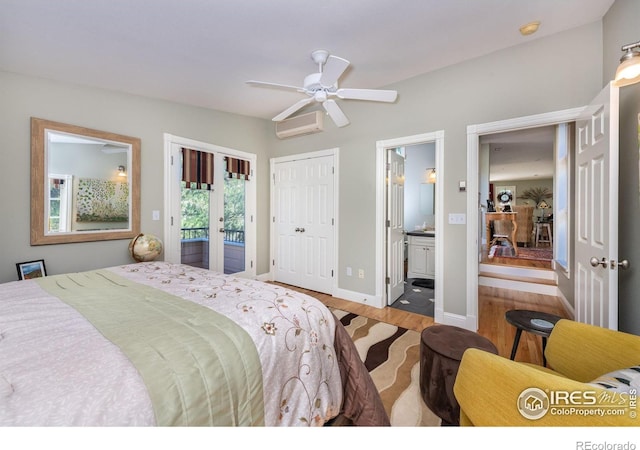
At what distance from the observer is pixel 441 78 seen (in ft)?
9.38

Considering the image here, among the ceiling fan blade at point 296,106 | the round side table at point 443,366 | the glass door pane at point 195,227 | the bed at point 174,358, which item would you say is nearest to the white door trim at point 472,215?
the round side table at point 443,366

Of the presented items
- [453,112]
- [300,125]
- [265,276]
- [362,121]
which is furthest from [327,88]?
[265,276]

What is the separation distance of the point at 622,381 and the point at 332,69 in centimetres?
220

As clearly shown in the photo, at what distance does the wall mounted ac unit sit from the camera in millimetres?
3629

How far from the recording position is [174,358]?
3.01 ft

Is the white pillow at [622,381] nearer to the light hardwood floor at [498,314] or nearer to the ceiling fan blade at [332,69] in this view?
the light hardwood floor at [498,314]

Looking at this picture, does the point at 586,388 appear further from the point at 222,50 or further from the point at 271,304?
the point at 222,50

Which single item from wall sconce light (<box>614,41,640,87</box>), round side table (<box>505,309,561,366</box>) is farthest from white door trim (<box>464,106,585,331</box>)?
wall sconce light (<box>614,41,640,87</box>)

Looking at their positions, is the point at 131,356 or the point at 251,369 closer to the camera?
the point at 131,356

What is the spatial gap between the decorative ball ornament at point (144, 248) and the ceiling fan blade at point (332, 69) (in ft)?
7.92

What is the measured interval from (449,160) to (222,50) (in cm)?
241

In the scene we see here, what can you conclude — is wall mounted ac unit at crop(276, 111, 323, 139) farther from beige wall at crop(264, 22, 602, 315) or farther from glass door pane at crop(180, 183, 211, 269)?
glass door pane at crop(180, 183, 211, 269)

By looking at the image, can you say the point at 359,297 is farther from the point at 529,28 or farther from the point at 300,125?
the point at 529,28

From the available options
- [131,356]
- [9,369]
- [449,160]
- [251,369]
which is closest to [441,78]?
[449,160]
